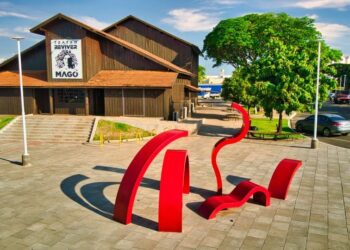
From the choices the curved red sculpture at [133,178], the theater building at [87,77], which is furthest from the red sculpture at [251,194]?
the theater building at [87,77]

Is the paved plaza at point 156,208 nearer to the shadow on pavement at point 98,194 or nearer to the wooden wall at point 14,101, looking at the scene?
the shadow on pavement at point 98,194

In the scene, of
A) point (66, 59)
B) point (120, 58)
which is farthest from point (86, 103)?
point (120, 58)

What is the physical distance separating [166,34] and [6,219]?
33.0 metres

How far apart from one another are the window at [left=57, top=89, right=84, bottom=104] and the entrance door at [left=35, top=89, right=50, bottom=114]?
1.27 metres

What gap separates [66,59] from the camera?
94.0 ft

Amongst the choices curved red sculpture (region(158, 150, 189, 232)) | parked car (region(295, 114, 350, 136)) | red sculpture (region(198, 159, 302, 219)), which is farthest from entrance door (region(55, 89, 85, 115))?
curved red sculpture (region(158, 150, 189, 232))

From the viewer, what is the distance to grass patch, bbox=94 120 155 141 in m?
22.5

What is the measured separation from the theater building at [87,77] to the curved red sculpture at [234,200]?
54.4 feet

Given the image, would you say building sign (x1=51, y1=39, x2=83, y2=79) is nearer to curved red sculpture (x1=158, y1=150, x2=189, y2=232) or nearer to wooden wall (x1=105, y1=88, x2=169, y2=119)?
wooden wall (x1=105, y1=88, x2=169, y2=119)

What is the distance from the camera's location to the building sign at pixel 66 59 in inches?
1116

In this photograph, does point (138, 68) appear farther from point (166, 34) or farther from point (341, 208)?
point (341, 208)

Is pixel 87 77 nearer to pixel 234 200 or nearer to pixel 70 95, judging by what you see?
pixel 70 95

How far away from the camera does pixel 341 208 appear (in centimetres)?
1014

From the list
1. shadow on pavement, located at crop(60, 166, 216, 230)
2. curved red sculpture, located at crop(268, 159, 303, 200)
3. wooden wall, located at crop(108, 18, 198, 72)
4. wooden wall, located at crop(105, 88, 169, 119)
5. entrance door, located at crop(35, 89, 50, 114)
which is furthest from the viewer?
wooden wall, located at crop(108, 18, 198, 72)
